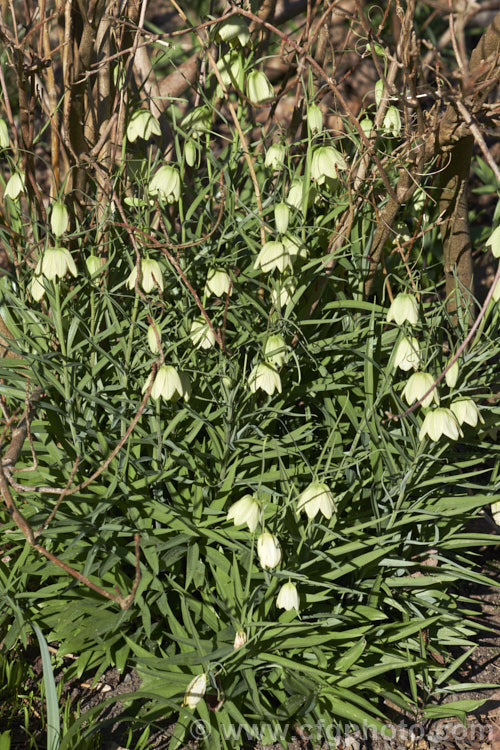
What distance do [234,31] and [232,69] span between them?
0.14 metres

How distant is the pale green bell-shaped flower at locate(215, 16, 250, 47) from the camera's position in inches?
59.6

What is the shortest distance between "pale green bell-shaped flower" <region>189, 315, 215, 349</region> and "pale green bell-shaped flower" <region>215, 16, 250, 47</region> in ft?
1.96

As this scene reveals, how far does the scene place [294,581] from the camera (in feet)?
5.17

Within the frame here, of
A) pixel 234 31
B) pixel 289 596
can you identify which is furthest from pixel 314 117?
pixel 289 596

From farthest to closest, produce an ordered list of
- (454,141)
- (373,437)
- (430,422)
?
(454,141)
(373,437)
(430,422)

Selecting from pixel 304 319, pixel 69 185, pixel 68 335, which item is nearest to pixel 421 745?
pixel 304 319

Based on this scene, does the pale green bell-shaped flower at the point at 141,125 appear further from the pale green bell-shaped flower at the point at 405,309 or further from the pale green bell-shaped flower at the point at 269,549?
the pale green bell-shaped flower at the point at 269,549

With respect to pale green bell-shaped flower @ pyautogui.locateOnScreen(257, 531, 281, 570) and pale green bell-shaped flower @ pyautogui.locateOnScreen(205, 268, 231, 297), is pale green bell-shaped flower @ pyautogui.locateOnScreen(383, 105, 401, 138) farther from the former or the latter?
pale green bell-shaped flower @ pyautogui.locateOnScreen(257, 531, 281, 570)

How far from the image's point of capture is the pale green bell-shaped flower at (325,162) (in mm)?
1538

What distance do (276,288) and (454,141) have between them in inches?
25.1

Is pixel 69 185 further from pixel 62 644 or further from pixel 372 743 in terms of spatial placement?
pixel 372 743

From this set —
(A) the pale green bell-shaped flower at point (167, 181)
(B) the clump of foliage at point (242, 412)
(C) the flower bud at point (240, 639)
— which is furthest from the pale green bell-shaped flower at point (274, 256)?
(C) the flower bud at point (240, 639)

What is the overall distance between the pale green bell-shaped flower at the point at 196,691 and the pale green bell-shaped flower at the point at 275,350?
25.4 inches

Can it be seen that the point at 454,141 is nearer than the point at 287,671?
No
